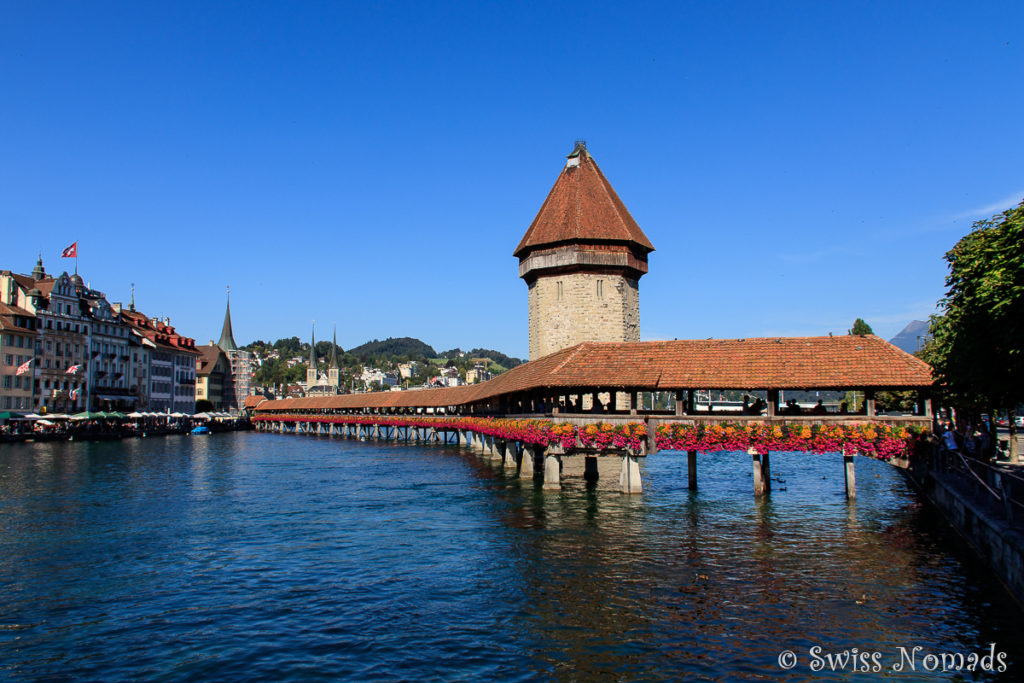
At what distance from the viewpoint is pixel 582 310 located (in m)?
48.2

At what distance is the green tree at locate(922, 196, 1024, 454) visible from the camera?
17.7 m

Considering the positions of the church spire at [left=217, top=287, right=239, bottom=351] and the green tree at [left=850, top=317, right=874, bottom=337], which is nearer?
the green tree at [left=850, top=317, right=874, bottom=337]

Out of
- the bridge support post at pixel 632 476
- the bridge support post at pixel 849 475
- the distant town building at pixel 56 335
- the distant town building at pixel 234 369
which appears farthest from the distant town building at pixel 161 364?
the bridge support post at pixel 849 475

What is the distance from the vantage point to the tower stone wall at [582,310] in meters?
48.2

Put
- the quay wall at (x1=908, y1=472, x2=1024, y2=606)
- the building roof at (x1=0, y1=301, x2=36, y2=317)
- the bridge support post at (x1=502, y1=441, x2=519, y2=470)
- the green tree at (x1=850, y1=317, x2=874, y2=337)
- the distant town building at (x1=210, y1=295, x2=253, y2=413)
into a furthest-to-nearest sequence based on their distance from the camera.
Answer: the distant town building at (x1=210, y1=295, x2=253, y2=413)
the green tree at (x1=850, y1=317, x2=874, y2=337)
the building roof at (x1=0, y1=301, x2=36, y2=317)
the bridge support post at (x1=502, y1=441, x2=519, y2=470)
the quay wall at (x1=908, y1=472, x2=1024, y2=606)

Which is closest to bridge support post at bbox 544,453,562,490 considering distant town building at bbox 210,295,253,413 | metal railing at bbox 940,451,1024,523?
metal railing at bbox 940,451,1024,523

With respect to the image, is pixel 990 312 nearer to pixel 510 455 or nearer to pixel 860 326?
pixel 510 455

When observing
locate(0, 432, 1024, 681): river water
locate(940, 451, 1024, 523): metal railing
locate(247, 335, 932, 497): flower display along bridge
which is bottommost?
locate(0, 432, 1024, 681): river water

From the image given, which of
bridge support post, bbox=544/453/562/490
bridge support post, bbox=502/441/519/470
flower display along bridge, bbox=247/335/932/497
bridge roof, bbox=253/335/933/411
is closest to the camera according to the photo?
flower display along bridge, bbox=247/335/932/497

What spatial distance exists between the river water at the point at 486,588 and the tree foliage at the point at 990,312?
427 cm

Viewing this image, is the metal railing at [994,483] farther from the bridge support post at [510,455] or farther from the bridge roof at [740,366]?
the bridge support post at [510,455]

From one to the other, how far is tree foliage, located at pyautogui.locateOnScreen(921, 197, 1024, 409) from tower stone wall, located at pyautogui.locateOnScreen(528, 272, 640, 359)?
24.4 meters

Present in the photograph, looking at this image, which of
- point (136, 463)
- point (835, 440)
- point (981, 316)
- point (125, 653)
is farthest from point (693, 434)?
point (136, 463)

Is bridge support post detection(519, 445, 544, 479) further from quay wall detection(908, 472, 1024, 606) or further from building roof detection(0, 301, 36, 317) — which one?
building roof detection(0, 301, 36, 317)
